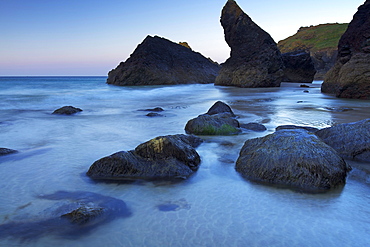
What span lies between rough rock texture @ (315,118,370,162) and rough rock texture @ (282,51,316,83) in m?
28.3

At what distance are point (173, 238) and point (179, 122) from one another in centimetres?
623

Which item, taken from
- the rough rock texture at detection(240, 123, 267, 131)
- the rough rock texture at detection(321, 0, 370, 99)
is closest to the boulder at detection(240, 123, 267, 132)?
the rough rock texture at detection(240, 123, 267, 131)

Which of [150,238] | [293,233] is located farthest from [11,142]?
[293,233]

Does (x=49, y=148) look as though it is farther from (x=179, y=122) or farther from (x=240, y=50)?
(x=240, y=50)

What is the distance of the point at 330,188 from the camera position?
3.64 m

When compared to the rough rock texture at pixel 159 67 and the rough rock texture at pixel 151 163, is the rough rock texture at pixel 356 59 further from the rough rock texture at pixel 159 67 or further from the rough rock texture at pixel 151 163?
the rough rock texture at pixel 159 67

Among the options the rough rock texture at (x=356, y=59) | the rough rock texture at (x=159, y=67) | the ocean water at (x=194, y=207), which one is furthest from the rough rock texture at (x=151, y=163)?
the rough rock texture at (x=159, y=67)

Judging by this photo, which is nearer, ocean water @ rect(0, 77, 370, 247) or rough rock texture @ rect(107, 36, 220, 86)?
ocean water @ rect(0, 77, 370, 247)

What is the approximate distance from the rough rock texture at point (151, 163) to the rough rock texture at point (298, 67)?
98.1 ft

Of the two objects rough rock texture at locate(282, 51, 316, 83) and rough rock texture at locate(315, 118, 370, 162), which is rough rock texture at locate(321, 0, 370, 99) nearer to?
rough rock texture at locate(315, 118, 370, 162)

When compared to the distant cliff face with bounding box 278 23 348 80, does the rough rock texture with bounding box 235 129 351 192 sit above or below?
below

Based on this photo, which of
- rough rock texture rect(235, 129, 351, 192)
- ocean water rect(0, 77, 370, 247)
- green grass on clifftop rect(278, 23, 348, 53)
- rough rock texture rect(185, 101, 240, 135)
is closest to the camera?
ocean water rect(0, 77, 370, 247)

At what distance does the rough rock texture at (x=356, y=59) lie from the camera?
Result: 43.5 feet

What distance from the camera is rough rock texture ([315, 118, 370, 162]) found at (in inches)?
185
